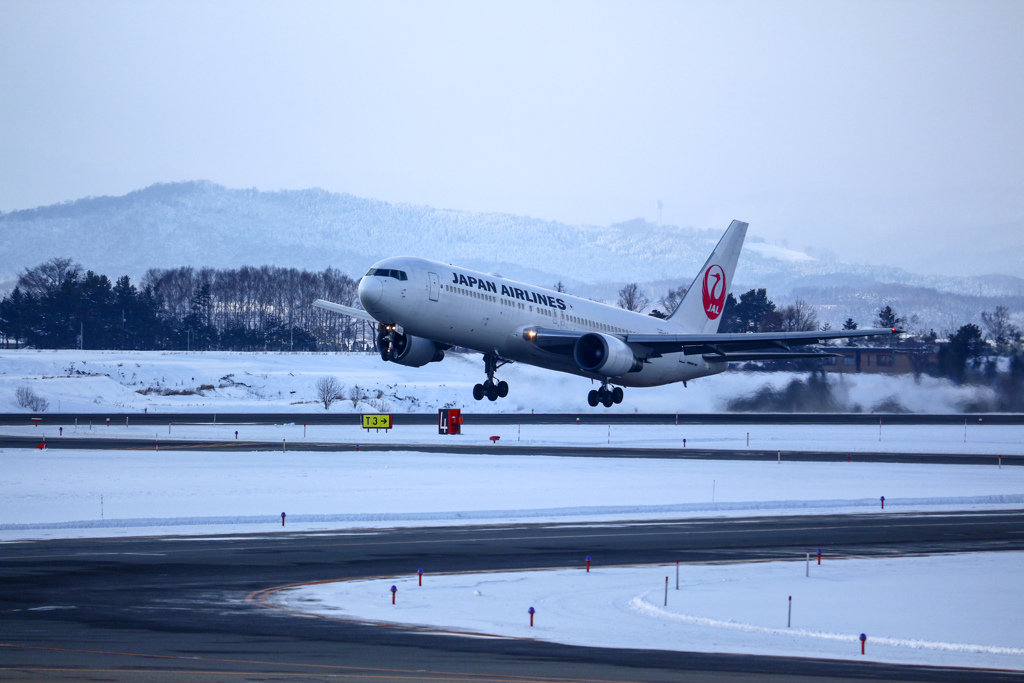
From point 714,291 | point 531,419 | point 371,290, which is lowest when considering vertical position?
point 531,419

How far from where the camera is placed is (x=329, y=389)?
9231 cm

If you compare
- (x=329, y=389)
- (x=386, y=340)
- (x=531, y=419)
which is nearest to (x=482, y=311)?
(x=386, y=340)

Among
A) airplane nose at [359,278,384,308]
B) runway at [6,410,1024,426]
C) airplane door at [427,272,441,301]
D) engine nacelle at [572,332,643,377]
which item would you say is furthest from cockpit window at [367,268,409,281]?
runway at [6,410,1024,426]

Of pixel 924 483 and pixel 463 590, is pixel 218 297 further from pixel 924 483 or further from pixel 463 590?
pixel 463 590

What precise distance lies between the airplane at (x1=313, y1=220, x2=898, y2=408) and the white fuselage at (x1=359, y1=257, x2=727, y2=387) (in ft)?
0.15

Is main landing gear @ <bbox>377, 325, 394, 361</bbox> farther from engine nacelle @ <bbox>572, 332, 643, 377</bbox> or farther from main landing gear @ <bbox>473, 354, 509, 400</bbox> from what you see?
engine nacelle @ <bbox>572, 332, 643, 377</bbox>

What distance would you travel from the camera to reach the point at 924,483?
129ft

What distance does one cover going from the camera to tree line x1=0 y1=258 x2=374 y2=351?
141750 mm

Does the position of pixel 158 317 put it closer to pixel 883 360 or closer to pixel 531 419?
pixel 531 419

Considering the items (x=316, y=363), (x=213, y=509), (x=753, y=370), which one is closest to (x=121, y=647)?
(x=213, y=509)

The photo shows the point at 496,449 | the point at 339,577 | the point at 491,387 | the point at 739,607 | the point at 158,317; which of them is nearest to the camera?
the point at 739,607

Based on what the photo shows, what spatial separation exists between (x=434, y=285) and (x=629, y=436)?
66.3 ft

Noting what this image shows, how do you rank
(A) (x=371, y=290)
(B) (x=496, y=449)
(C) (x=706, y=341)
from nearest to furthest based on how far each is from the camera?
1. (A) (x=371, y=290)
2. (B) (x=496, y=449)
3. (C) (x=706, y=341)

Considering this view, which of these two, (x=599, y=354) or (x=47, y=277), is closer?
(x=599, y=354)
